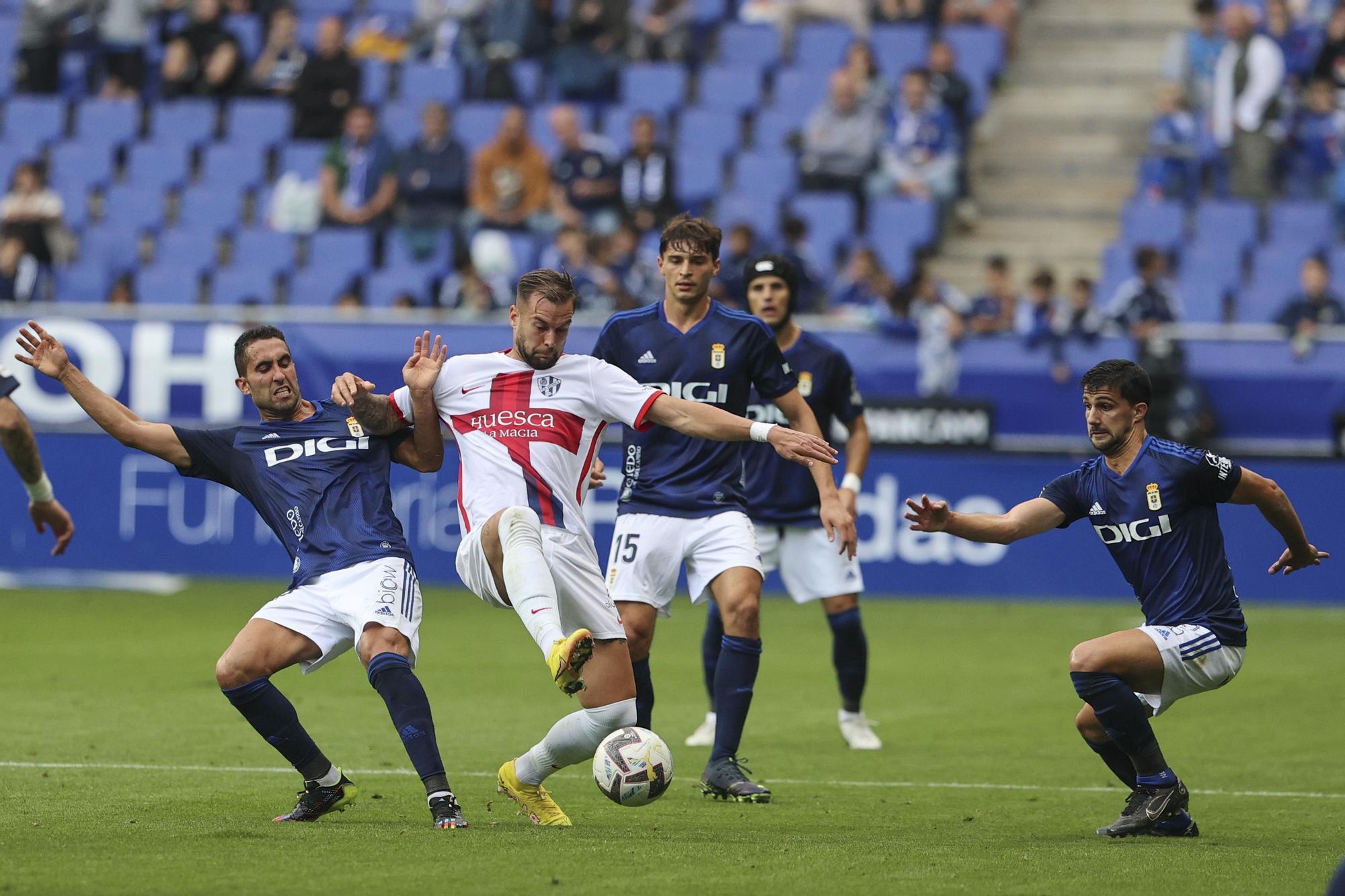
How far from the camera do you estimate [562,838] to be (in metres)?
6.79

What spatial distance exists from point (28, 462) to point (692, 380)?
2974 mm

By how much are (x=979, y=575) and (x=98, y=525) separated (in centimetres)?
786

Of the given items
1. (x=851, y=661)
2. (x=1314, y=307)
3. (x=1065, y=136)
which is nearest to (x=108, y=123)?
(x=1065, y=136)

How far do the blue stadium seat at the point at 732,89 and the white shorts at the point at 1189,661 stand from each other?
1505 centimetres

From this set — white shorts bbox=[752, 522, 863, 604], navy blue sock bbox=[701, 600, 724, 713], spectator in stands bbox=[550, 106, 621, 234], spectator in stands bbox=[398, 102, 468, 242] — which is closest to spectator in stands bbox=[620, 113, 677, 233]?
spectator in stands bbox=[550, 106, 621, 234]

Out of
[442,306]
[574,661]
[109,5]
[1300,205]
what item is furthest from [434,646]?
[109,5]

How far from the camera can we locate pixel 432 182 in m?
20.4

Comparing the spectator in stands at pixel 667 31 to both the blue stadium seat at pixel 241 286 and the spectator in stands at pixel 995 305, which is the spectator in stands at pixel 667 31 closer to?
the blue stadium seat at pixel 241 286

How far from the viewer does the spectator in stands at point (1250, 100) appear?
757 inches

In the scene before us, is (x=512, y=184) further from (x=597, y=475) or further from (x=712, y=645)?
(x=597, y=475)

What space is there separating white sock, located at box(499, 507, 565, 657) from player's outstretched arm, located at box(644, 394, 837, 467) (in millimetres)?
661

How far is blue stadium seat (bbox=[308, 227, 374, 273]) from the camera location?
67.8ft

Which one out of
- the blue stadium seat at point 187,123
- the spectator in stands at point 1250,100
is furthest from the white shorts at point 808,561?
the blue stadium seat at point 187,123

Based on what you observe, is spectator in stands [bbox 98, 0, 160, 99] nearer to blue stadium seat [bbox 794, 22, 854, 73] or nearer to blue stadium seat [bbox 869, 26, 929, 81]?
blue stadium seat [bbox 794, 22, 854, 73]
